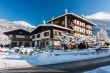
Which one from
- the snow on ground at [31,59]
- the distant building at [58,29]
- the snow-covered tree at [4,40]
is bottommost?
the snow on ground at [31,59]

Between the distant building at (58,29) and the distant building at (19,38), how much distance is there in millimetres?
2409

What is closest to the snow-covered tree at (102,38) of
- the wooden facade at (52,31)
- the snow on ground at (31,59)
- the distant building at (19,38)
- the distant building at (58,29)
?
the wooden facade at (52,31)

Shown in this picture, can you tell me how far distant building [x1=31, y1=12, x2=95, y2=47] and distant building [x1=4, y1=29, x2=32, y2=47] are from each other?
2409 mm

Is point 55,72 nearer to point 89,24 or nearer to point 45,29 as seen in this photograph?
point 45,29

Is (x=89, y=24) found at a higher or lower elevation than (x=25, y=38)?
higher

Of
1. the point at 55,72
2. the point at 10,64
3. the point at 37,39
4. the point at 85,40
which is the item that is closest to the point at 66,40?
the point at 85,40

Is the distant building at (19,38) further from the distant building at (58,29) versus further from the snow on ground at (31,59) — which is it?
the snow on ground at (31,59)

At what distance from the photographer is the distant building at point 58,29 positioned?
64875 mm

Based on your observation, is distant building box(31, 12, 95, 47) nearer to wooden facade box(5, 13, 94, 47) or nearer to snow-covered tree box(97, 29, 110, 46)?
wooden facade box(5, 13, 94, 47)

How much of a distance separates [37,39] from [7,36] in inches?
427

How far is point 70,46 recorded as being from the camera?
5525cm

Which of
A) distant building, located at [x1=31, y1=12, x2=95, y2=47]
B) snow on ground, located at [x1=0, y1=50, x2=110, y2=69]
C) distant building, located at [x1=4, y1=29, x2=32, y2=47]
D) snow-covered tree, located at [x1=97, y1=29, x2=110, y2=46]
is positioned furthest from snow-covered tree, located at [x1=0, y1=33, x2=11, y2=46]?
snow on ground, located at [x1=0, y1=50, x2=110, y2=69]

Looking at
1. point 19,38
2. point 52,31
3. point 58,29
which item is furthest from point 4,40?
point 58,29

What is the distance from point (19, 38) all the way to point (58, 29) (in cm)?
1712
